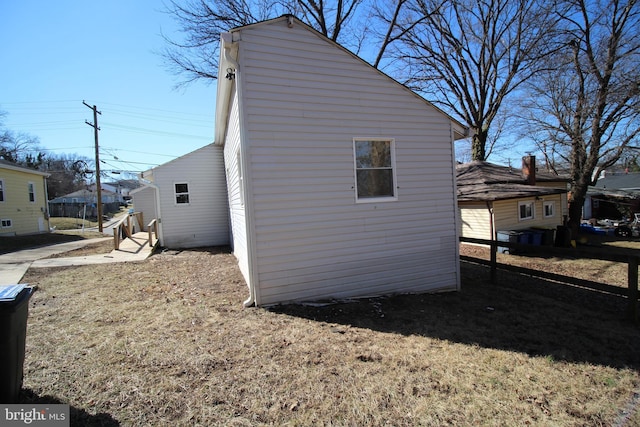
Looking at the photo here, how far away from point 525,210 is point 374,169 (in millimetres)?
13292

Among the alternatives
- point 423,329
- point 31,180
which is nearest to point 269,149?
point 423,329

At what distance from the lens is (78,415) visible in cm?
246

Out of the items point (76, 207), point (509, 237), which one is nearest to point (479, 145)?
point (509, 237)

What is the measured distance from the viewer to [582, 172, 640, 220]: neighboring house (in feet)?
86.4

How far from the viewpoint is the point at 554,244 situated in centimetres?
1502

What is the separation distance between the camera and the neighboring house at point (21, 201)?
15.7 m

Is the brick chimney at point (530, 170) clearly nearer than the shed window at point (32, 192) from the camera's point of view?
Yes

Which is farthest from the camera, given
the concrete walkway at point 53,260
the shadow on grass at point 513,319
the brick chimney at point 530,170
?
the brick chimney at point 530,170

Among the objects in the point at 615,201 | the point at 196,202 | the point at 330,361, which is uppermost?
the point at 196,202

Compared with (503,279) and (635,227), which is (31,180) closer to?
(503,279)

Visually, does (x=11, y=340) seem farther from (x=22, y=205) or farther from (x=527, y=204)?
(x=22, y=205)

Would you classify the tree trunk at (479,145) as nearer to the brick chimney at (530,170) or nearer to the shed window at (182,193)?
the brick chimney at (530,170)

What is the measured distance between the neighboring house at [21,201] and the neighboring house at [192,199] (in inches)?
361

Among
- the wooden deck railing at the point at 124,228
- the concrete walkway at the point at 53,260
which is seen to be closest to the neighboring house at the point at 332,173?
the concrete walkway at the point at 53,260
